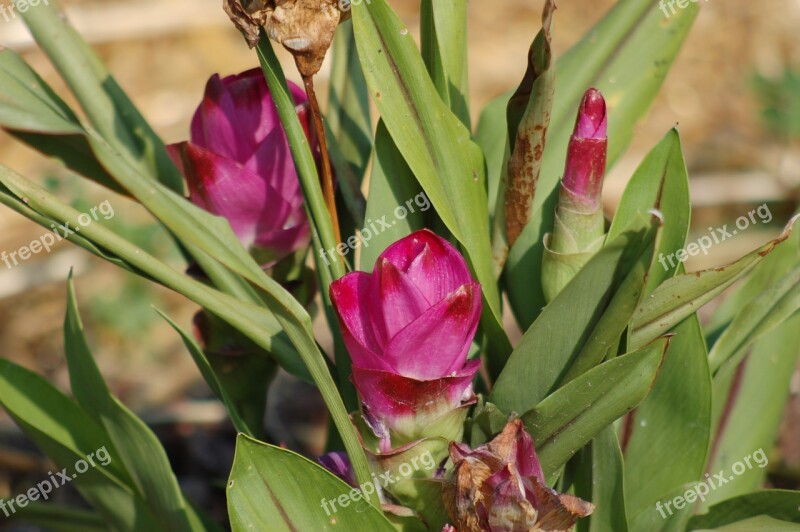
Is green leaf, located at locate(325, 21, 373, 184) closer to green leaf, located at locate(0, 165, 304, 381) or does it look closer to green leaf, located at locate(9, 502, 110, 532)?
green leaf, located at locate(0, 165, 304, 381)

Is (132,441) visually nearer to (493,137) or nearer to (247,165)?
(247,165)

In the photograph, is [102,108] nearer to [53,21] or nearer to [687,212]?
[53,21]

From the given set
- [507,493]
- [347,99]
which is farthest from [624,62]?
[507,493]

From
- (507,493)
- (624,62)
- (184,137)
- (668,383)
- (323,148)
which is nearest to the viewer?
(507,493)

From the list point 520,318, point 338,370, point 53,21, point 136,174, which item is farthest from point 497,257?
point 53,21

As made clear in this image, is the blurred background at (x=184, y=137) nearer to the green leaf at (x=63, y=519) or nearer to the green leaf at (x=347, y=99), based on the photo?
the green leaf at (x=63, y=519)

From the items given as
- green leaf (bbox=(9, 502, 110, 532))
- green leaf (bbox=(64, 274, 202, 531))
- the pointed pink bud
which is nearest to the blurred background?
green leaf (bbox=(9, 502, 110, 532))
